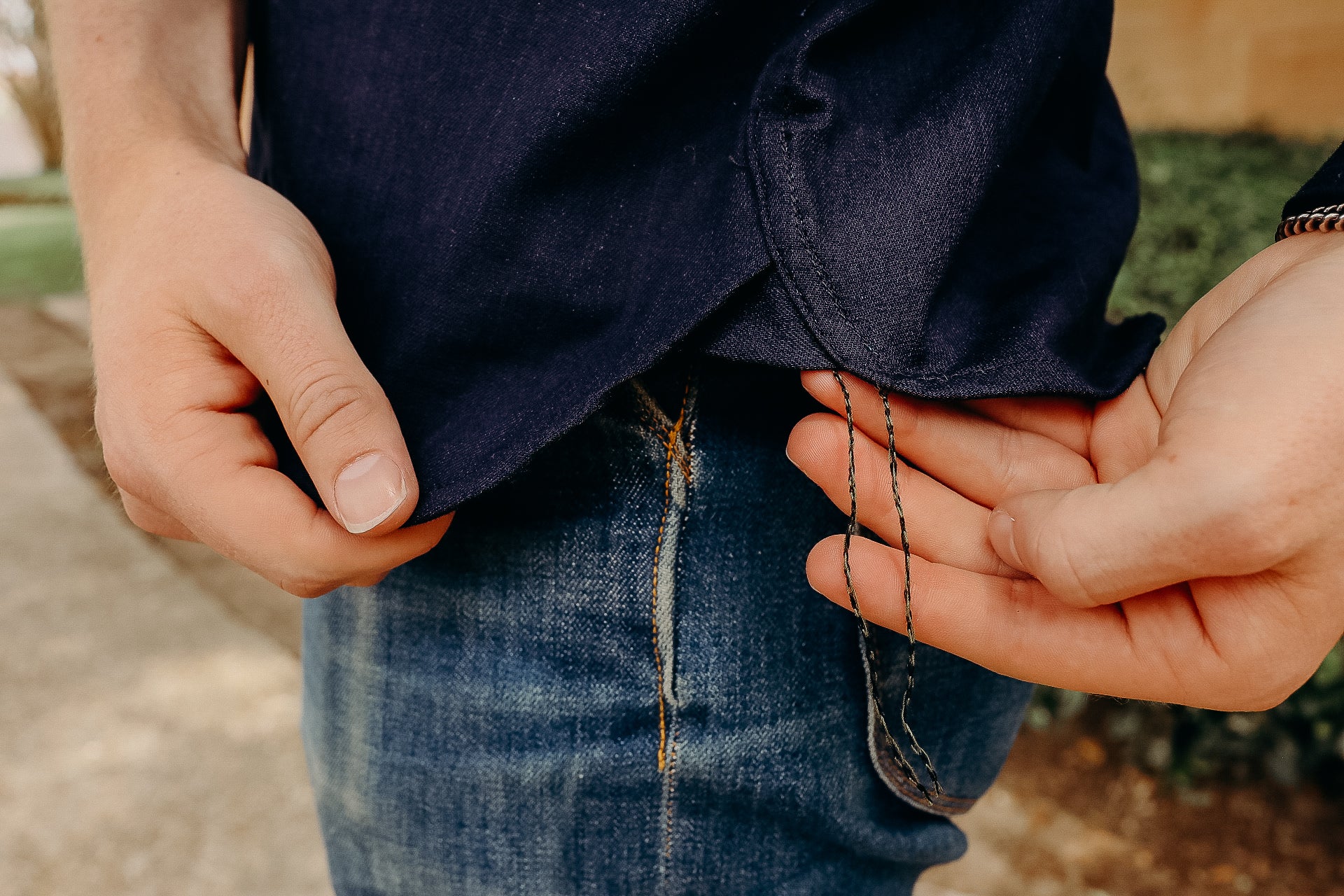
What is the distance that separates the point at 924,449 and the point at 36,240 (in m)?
13.0

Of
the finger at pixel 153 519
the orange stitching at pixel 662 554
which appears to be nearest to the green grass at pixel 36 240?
the finger at pixel 153 519

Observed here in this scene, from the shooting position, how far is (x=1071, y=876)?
2.43 meters

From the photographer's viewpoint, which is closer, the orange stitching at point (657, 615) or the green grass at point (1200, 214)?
the orange stitching at point (657, 615)

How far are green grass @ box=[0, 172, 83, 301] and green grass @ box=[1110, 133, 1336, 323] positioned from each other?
18.3 feet

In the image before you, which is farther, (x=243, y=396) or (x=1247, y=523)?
(x=243, y=396)

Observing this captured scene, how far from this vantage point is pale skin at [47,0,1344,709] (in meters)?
0.61

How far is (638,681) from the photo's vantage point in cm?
84

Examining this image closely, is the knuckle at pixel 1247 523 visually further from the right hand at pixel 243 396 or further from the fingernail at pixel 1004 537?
the right hand at pixel 243 396

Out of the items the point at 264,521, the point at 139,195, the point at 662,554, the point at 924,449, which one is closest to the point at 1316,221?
the point at 924,449

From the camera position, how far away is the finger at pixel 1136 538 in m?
0.60

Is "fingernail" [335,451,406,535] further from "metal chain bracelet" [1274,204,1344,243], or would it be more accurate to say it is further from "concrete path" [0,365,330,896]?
"concrete path" [0,365,330,896]

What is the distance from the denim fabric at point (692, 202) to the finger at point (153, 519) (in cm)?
14

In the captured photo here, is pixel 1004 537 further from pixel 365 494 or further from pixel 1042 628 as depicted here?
pixel 365 494

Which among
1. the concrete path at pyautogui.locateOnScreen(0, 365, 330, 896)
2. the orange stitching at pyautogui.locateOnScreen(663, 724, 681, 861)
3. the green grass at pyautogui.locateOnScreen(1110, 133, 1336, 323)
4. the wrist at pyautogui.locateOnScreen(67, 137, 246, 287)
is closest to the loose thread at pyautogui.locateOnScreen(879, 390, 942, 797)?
the orange stitching at pyautogui.locateOnScreen(663, 724, 681, 861)
